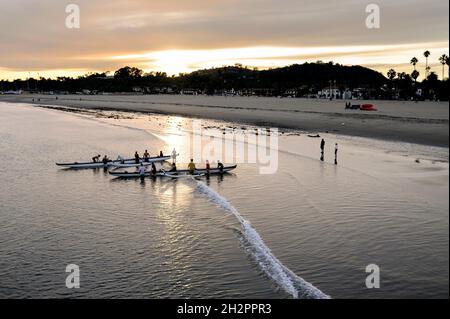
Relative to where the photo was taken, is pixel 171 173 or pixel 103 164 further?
pixel 103 164

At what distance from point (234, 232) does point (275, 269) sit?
19.8 ft

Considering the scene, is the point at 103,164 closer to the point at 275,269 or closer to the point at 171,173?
the point at 171,173

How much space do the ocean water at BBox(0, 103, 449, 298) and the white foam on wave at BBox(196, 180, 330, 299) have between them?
3.1 inches

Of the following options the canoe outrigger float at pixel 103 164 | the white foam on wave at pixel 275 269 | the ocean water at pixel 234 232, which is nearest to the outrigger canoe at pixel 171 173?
the ocean water at pixel 234 232

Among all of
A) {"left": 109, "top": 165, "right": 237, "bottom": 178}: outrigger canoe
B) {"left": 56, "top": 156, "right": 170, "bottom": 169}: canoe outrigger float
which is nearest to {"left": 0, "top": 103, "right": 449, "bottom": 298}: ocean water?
{"left": 109, "top": 165, "right": 237, "bottom": 178}: outrigger canoe

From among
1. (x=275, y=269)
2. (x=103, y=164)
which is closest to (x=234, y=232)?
(x=275, y=269)

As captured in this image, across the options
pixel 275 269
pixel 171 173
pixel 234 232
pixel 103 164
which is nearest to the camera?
pixel 275 269

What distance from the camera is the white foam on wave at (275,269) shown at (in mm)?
18734

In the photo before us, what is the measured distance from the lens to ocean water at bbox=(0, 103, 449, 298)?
19438mm

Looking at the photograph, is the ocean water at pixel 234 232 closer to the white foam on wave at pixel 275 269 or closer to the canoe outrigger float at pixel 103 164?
the white foam on wave at pixel 275 269

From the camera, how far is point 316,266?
21.4 m

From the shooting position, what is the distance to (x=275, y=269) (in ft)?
69.2

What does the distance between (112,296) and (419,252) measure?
14624 mm
